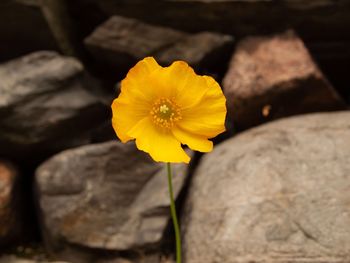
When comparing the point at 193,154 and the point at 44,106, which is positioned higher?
the point at 44,106

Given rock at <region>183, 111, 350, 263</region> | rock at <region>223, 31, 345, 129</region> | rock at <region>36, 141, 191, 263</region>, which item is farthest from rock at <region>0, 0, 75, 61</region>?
rock at <region>183, 111, 350, 263</region>

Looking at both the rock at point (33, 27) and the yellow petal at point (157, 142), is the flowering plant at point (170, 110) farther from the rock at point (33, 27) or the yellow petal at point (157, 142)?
the rock at point (33, 27)

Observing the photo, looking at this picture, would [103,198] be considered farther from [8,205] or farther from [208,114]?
[208,114]

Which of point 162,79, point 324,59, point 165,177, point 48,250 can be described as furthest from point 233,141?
point 162,79

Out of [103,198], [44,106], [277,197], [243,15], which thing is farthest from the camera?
[243,15]

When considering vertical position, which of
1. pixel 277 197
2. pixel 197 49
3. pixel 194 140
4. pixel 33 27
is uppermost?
pixel 194 140

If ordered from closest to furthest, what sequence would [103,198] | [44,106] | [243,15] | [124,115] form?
1. [124,115]
2. [103,198]
3. [44,106]
4. [243,15]

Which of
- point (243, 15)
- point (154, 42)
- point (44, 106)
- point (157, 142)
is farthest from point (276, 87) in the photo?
point (157, 142)

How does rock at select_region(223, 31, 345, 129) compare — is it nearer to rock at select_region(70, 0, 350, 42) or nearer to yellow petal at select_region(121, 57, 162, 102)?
rock at select_region(70, 0, 350, 42)
